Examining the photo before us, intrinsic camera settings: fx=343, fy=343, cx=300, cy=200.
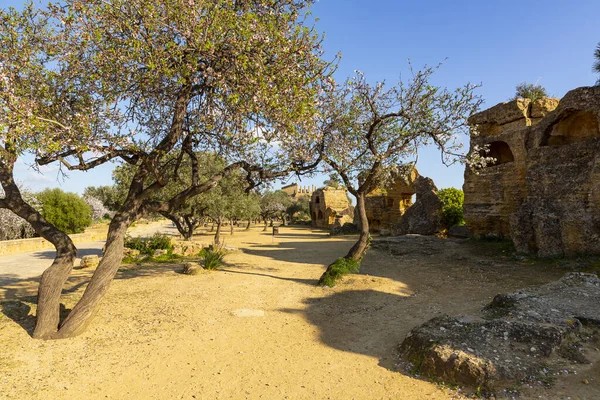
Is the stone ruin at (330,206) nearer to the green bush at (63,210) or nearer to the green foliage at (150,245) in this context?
the green foliage at (150,245)

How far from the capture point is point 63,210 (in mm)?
32594

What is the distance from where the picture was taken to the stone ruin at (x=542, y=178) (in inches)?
470

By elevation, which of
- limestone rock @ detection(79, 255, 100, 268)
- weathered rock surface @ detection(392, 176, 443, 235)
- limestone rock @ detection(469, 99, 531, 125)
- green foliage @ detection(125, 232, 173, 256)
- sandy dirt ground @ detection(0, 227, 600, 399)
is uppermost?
limestone rock @ detection(469, 99, 531, 125)

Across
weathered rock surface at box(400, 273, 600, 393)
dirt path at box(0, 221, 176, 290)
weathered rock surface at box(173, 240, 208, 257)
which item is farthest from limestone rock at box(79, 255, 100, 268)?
weathered rock surface at box(400, 273, 600, 393)

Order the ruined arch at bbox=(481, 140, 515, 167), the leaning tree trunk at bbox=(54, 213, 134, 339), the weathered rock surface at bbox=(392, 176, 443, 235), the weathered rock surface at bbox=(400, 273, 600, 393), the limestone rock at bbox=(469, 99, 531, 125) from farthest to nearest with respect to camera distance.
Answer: the weathered rock surface at bbox=(392, 176, 443, 235), the ruined arch at bbox=(481, 140, 515, 167), the limestone rock at bbox=(469, 99, 531, 125), the leaning tree trunk at bbox=(54, 213, 134, 339), the weathered rock surface at bbox=(400, 273, 600, 393)

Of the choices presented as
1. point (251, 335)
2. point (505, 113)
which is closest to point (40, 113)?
point (251, 335)

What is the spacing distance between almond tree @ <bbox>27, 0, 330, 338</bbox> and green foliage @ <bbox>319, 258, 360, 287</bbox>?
193 inches

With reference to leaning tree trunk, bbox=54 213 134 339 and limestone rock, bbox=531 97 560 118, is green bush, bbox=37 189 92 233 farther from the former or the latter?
limestone rock, bbox=531 97 560 118

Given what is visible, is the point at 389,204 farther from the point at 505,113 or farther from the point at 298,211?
the point at 298,211

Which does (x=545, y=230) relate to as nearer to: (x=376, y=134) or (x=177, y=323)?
(x=376, y=134)

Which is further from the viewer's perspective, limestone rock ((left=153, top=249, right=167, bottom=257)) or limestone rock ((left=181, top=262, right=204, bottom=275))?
limestone rock ((left=153, top=249, right=167, bottom=257))

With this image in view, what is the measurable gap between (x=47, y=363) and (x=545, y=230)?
15053 mm

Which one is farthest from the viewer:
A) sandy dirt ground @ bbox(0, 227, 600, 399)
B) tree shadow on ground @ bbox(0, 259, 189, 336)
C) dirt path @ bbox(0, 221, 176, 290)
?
dirt path @ bbox(0, 221, 176, 290)

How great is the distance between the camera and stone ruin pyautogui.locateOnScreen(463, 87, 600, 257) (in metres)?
11.9
